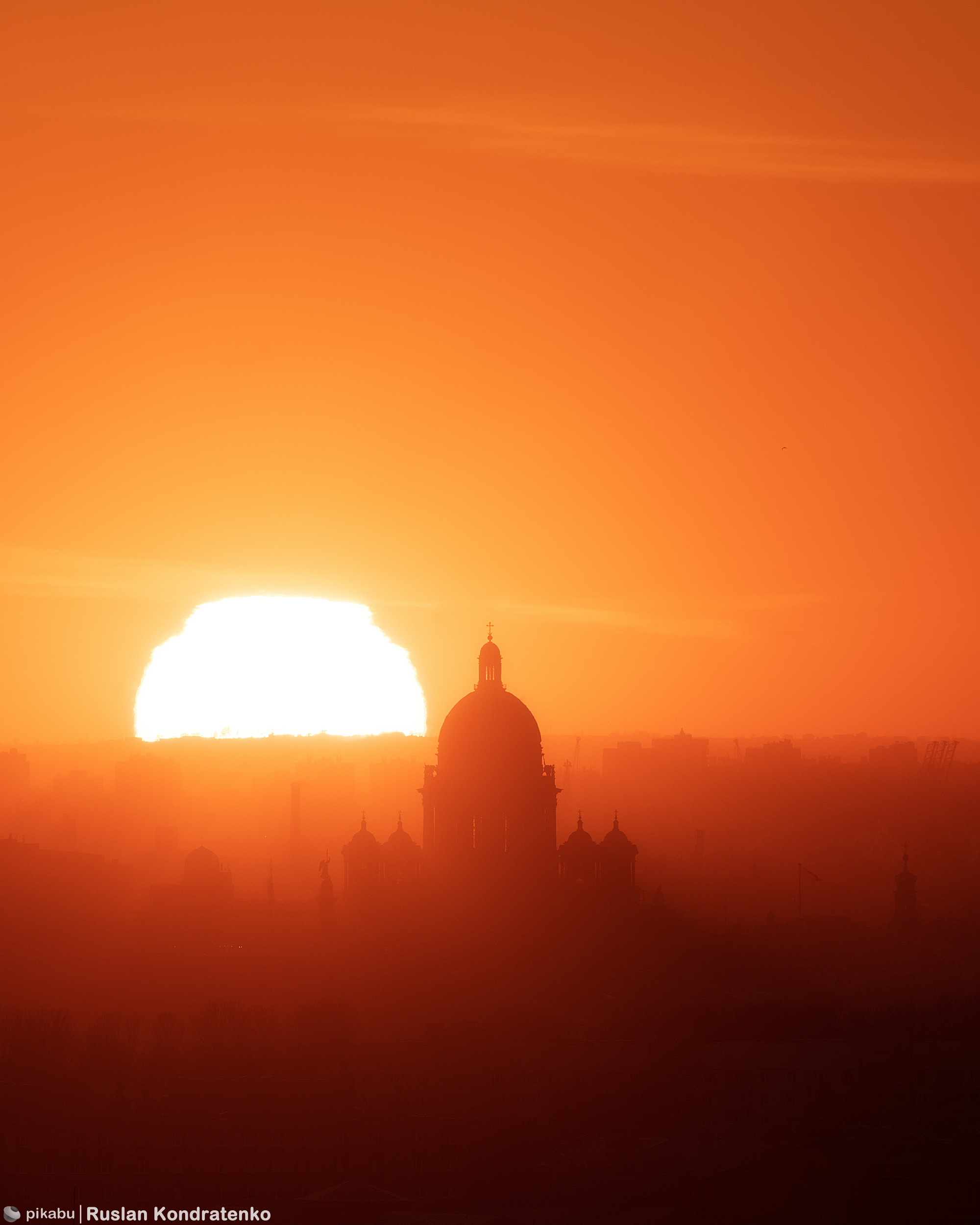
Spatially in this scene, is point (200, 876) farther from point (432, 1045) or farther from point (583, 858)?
point (432, 1045)

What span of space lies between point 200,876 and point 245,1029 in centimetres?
3369

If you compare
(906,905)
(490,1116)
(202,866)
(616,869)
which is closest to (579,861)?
(616,869)

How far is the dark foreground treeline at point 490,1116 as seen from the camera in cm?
4556

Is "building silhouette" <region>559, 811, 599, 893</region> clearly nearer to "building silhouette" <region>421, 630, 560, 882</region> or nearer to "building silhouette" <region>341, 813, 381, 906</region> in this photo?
"building silhouette" <region>421, 630, 560, 882</region>

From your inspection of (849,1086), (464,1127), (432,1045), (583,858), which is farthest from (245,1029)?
(583,858)

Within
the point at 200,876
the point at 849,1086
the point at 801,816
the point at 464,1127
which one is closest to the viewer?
the point at 464,1127

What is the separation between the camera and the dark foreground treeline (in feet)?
149

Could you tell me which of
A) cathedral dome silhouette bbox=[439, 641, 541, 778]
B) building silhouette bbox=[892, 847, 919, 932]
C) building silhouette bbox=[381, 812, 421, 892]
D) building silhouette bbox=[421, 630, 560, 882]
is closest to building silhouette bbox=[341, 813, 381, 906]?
building silhouette bbox=[381, 812, 421, 892]

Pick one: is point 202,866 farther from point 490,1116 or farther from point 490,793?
point 490,1116

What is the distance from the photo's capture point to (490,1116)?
50344 millimetres

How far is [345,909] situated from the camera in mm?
81562

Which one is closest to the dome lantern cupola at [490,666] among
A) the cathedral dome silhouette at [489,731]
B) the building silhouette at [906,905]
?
the cathedral dome silhouette at [489,731]

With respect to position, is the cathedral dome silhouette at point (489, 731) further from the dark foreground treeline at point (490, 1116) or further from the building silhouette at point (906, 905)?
the building silhouette at point (906, 905)

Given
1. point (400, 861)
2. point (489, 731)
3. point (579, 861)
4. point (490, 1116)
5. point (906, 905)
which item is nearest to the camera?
point (490, 1116)
